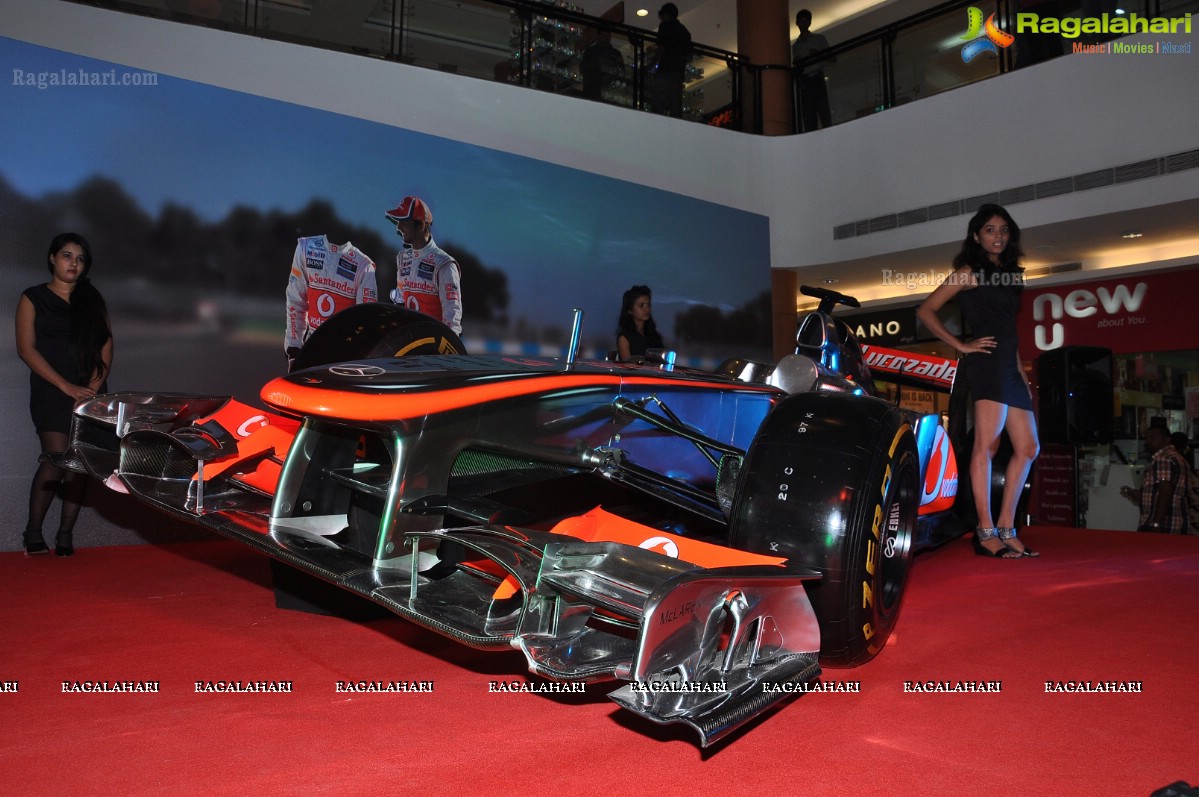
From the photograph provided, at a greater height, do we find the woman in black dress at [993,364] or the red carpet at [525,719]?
the woman in black dress at [993,364]

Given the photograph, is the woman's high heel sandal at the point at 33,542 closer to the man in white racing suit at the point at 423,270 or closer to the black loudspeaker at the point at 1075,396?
the man in white racing suit at the point at 423,270

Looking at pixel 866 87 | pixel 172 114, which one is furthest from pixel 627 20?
pixel 172 114

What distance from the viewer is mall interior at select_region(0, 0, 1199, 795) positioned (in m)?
5.62

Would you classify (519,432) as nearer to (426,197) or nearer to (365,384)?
(365,384)

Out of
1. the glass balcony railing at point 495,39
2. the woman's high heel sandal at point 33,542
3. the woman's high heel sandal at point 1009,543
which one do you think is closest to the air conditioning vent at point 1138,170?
the glass balcony railing at point 495,39

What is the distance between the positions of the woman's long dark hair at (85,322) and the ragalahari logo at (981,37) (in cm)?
771

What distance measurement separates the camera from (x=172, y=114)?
5062 mm

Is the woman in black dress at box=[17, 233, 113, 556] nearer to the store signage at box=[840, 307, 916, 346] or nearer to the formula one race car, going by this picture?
the formula one race car

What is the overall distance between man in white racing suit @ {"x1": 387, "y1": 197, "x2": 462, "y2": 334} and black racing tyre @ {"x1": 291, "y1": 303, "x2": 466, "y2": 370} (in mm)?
3041

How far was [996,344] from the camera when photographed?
375cm

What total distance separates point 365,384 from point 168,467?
0.97 meters

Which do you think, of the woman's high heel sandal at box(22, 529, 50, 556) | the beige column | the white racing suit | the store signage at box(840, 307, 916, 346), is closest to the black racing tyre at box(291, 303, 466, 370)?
the woman's high heel sandal at box(22, 529, 50, 556)

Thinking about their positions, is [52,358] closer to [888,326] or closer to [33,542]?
[33,542]

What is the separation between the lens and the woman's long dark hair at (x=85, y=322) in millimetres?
3953
